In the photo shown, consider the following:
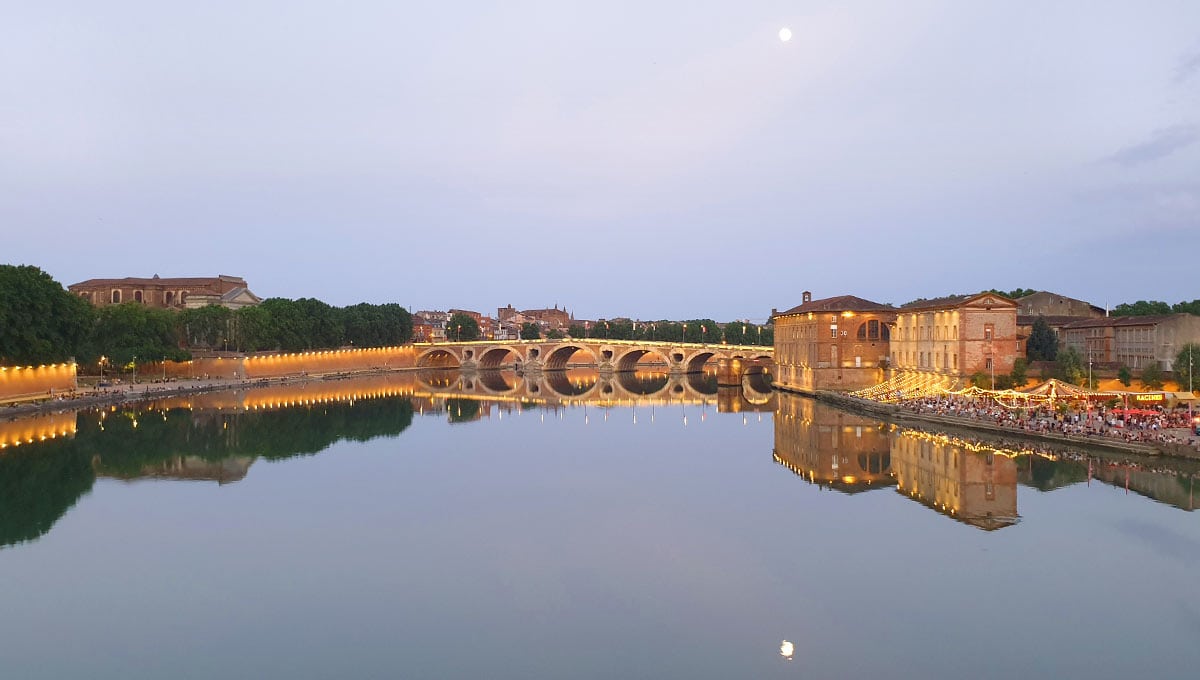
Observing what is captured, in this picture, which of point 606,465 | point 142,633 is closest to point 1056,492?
point 606,465

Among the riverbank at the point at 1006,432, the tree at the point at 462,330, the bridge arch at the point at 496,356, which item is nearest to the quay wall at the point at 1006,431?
the riverbank at the point at 1006,432

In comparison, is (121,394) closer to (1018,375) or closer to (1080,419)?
(1018,375)

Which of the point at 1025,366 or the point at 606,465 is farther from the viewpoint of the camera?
the point at 1025,366

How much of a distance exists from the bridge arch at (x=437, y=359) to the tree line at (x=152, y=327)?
3044 millimetres

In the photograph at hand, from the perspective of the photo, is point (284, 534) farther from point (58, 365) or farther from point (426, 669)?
point (58, 365)

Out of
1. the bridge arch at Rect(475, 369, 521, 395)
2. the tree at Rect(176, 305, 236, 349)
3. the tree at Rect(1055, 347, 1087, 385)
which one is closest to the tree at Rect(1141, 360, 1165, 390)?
the tree at Rect(1055, 347, 1087, 385)

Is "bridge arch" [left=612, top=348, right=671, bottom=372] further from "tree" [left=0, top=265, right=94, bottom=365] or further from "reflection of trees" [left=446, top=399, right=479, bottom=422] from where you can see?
"tree" [left=0, top=265, right=94, bottom=365]

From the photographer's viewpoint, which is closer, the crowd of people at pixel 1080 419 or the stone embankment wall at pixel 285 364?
the crowd of people at pixel 1080 419

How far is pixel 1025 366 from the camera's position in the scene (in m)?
37.2

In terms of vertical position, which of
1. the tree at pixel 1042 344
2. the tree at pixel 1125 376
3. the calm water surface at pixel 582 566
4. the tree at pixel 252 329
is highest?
the tree at pixel 252 329

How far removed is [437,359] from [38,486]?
6963 cm

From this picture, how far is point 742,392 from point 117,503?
42.3m

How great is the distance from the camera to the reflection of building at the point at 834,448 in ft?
78.5

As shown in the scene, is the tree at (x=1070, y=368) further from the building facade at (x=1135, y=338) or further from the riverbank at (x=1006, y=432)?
the riverbank at (x=1006, y=432)
